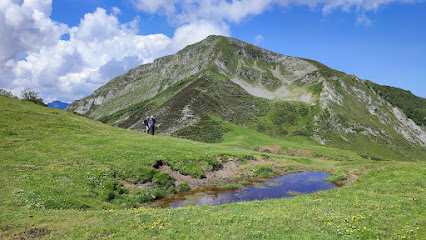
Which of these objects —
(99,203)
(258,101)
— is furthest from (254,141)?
(258,101)

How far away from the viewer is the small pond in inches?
1003

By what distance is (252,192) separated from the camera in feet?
95.8

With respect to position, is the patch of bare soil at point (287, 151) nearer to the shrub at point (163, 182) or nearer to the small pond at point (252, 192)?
the small pond at point (252, 192)

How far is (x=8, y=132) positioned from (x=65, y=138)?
714 centimetres

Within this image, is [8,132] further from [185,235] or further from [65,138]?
[185,235]

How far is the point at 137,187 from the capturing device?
1061 inches

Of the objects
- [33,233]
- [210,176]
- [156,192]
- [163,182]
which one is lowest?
[156,192]

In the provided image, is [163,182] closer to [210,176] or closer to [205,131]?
[210,176]

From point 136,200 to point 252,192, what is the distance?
1530 centimetres

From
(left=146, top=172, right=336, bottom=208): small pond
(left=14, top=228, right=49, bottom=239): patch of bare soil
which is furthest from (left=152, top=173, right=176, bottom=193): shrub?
(left=14, top=228, right=49, bottom=239): patch of bare soil

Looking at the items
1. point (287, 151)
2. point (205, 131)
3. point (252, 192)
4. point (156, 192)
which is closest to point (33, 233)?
point (156, 192)

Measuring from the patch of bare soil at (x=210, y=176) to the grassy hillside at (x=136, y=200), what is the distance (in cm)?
104

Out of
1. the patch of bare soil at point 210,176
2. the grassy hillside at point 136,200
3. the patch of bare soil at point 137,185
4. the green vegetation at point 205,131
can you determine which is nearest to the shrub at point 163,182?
the grassy hillside at point 136,200

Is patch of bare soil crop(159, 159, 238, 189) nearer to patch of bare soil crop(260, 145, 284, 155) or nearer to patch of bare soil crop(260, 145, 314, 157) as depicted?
patch of bare soil crop(260, 145, 284, 155)
